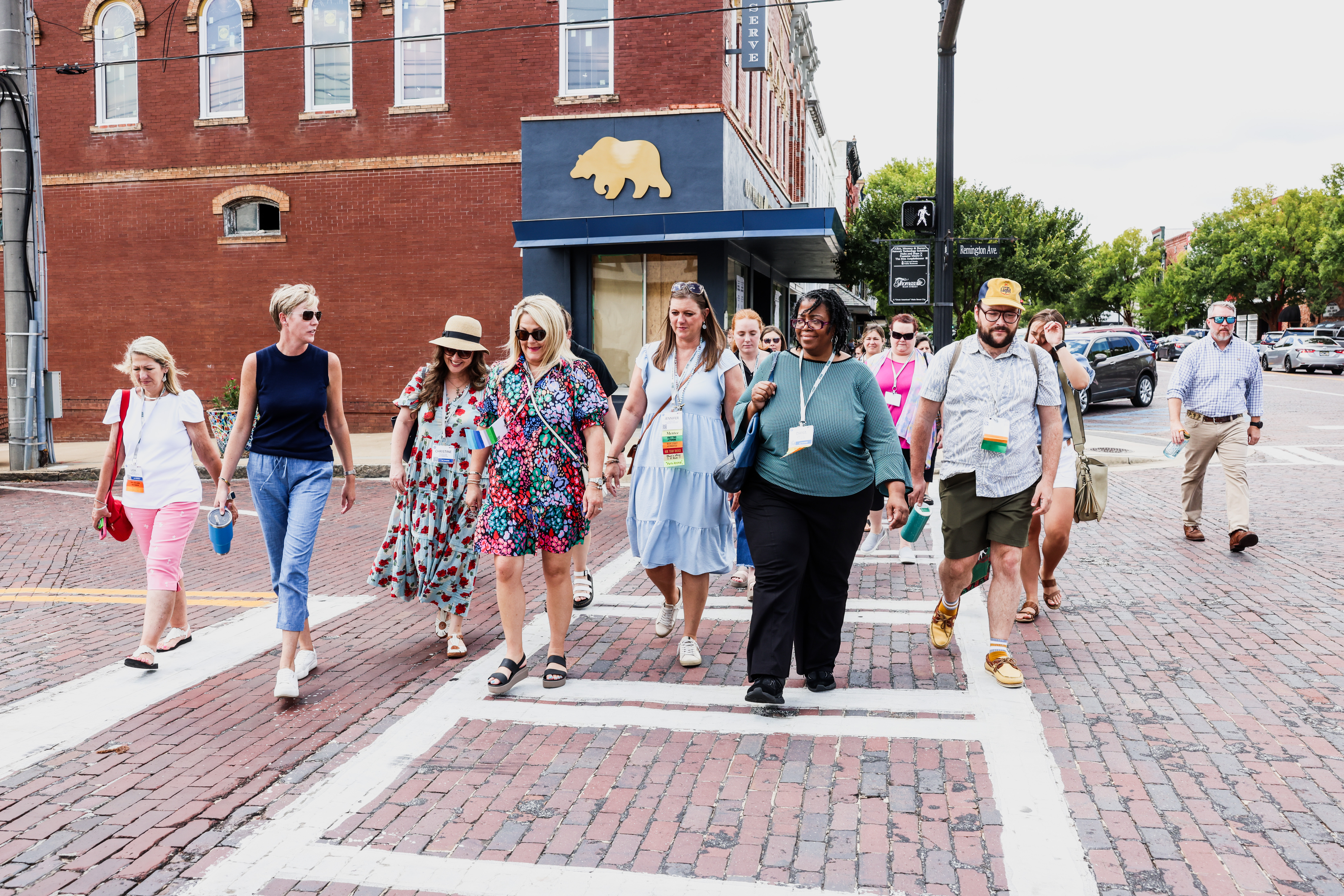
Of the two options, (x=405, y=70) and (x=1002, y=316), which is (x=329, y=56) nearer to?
(x=405, y=70)

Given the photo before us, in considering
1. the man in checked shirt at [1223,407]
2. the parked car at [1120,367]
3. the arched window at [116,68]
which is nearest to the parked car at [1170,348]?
the parked car at [1120,367]

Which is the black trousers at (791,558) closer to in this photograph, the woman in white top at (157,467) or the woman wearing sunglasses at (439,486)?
the woman wearing sunglasses at (439,486)

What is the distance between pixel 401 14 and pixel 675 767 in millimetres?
17383

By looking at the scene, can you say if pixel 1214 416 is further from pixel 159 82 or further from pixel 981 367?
pixel 159 82

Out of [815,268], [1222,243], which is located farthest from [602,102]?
[1222,243]

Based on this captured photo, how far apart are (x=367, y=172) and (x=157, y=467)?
14.3 m

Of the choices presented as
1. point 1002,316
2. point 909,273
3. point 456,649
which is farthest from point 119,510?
point 909,273

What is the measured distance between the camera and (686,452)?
5.32m

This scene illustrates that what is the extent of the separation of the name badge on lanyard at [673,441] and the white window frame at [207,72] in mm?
16733

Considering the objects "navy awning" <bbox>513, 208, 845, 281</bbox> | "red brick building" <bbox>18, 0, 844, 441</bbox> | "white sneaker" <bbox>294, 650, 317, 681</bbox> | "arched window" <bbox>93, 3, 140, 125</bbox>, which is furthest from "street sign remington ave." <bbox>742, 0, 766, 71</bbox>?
"white sneaker" <bbox>294, 650, 317, 681</bbox>

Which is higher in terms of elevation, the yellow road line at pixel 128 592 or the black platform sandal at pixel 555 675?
the black platform sandal at pixel 555 675

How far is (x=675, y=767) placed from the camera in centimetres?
405

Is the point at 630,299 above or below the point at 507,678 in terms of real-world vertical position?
above

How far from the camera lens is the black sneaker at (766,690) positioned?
4578 millimetres
